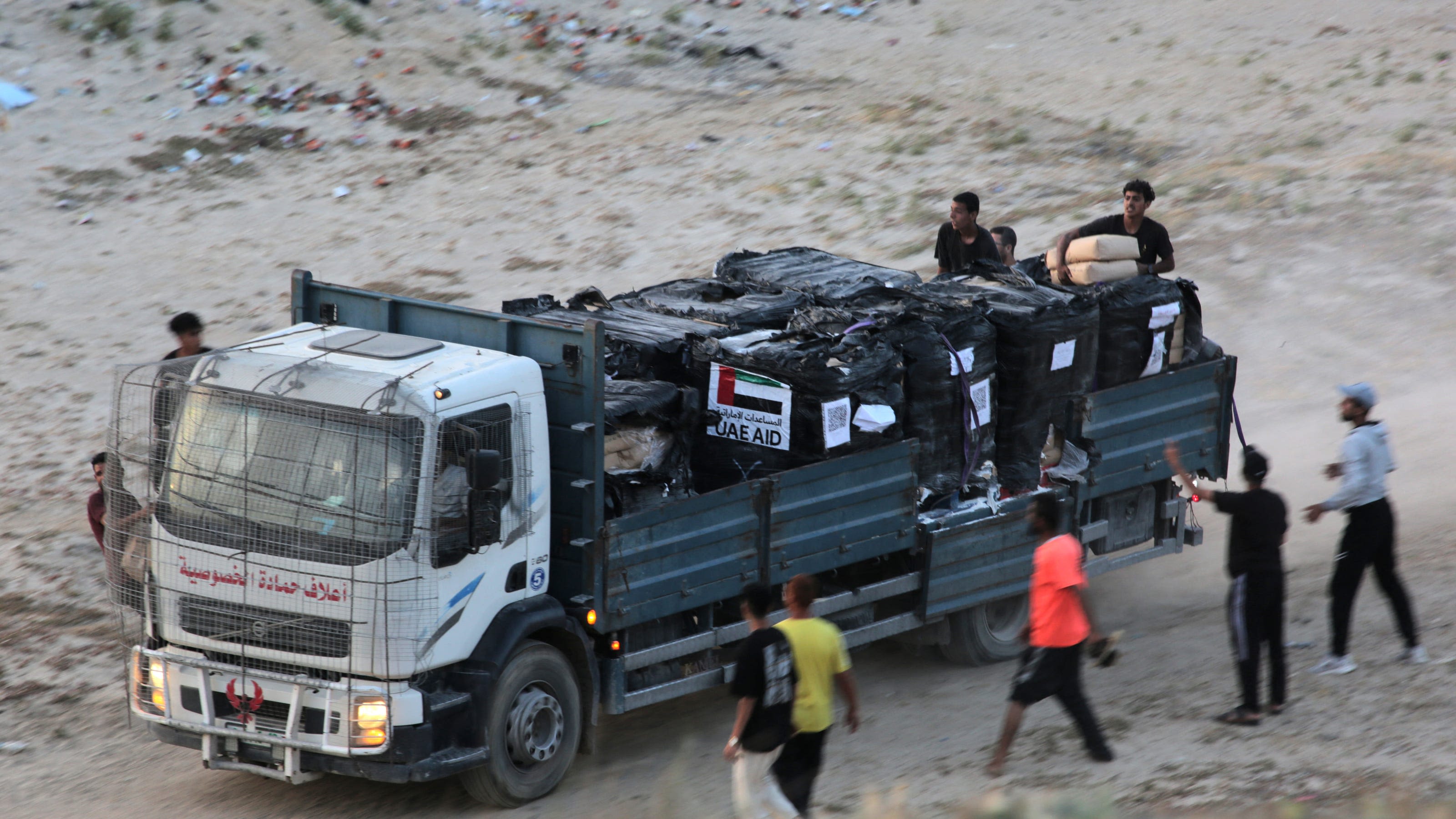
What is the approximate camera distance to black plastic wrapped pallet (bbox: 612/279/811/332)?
8453 millimetres

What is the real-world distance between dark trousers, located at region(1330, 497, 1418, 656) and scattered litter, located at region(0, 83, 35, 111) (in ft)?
56.9

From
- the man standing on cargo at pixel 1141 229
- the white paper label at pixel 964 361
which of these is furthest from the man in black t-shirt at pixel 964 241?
the white paper label at pixel 964 361

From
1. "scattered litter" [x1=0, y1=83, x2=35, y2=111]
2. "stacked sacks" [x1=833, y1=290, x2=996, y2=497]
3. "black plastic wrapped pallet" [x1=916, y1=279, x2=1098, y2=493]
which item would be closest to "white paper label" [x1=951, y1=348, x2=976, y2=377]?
"stacked sacks" [x1=833, y1=290, x2=996, y2=497]

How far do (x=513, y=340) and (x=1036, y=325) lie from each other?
3.15m

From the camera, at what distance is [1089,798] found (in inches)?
258

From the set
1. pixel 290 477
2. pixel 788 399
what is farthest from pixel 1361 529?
pixel 290 477

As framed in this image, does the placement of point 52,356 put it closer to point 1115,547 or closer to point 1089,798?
point 1115,547

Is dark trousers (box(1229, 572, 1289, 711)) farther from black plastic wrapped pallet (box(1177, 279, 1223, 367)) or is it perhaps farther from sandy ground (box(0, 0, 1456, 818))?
black plastic wrapped pallet (box(1177, 279, 1223, 367))

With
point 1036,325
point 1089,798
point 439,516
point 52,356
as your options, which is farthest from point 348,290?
point 52,356

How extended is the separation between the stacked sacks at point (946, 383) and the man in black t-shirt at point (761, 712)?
2435 mm

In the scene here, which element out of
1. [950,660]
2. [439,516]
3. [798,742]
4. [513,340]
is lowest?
[950,660]

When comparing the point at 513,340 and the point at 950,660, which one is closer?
the point at 513,340

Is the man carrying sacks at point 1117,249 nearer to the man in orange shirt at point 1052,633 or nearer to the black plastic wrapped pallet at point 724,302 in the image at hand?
the black plastic wrapped pallet at point 724,302

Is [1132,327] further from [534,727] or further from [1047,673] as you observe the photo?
[534,727]
